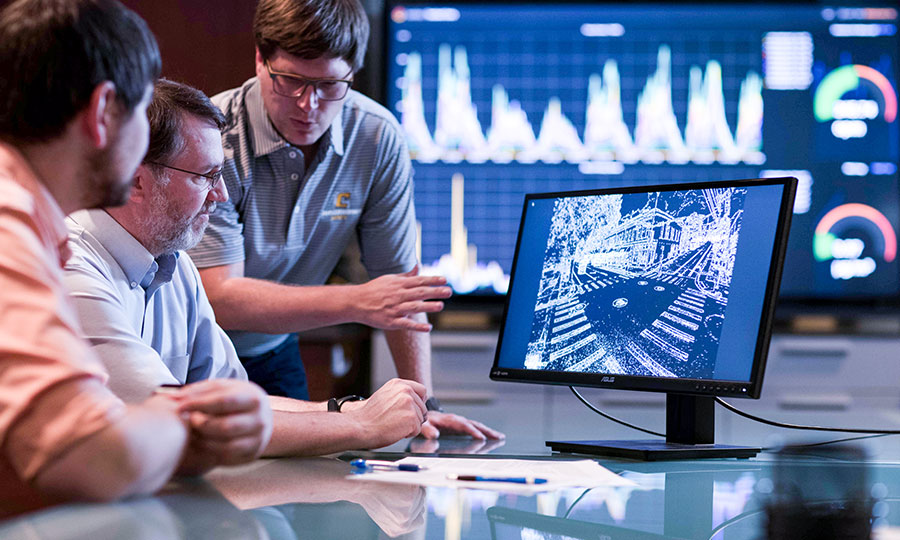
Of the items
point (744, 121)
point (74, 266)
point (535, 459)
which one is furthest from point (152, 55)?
point (744, 121)

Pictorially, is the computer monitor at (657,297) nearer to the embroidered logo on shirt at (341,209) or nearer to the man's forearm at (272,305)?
the man's forearm at (272,305)

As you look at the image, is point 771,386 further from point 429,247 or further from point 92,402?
point 92,402

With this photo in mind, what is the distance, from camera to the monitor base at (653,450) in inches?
46.5

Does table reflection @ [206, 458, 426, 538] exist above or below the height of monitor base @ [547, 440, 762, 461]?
above

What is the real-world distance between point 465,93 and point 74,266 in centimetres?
232

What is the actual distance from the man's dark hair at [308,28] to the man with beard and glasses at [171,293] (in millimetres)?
347

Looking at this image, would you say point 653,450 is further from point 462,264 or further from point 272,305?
point 462,264

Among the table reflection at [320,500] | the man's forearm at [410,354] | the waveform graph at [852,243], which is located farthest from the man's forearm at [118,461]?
the waveform graph at [852,243]

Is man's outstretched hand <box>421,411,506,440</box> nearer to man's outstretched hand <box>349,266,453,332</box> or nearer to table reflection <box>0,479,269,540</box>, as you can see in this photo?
man's outstretched hand <box>349,266,453,332</box>

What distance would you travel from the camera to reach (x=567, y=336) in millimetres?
1348

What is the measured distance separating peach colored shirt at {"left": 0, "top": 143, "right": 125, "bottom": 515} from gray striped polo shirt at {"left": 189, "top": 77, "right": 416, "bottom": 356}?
3.48 ft

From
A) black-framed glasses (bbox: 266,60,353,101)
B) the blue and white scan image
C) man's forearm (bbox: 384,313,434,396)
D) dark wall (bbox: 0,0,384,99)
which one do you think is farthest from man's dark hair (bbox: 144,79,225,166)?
dark wall (bbox: 0,0,384,99)

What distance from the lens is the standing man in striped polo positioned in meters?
1.61

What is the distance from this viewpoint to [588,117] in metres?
3.20
